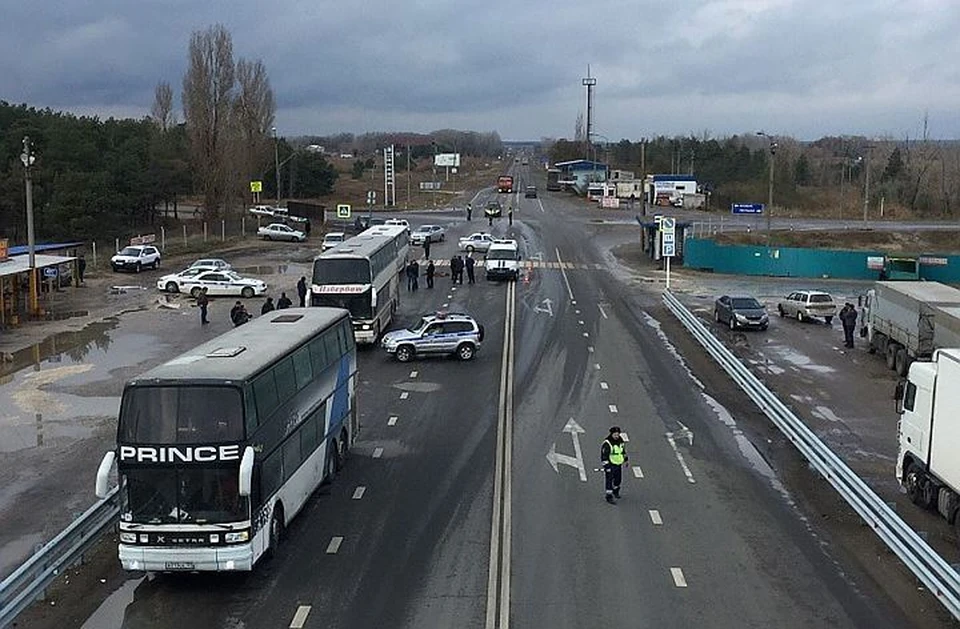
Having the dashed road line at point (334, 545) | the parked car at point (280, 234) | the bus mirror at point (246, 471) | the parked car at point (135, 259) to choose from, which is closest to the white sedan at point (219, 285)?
the parked car at point (135, 259)

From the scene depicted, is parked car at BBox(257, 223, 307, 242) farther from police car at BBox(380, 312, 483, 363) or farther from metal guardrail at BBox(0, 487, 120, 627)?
metal guardrail at BBox(0, 487, 120, 627)

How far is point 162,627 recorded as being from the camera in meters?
13.4

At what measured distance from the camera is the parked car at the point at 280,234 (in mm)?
79250

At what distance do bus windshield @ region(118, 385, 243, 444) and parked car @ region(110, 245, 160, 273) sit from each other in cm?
4776

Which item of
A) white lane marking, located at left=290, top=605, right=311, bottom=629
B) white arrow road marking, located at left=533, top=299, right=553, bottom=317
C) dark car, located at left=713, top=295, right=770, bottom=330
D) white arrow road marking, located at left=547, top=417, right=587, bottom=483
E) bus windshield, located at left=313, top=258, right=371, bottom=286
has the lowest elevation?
white arrow road marking, located at left=533, top=299, right=553, bottom=317

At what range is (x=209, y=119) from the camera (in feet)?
265

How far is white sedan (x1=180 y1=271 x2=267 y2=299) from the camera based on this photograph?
4950cm

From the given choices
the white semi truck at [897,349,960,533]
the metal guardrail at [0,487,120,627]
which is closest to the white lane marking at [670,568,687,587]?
the white semi truck at [897,349,960,533]

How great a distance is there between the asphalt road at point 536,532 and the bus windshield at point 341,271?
166 inches

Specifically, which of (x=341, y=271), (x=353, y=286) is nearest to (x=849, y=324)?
(x=353, y=286)

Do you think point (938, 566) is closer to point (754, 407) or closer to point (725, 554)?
point (725, 554)

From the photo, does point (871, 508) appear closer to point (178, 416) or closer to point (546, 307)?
point (178, 416)

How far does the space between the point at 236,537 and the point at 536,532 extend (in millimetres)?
5225

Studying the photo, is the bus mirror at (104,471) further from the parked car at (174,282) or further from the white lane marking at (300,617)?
the parked car at (174,282)
